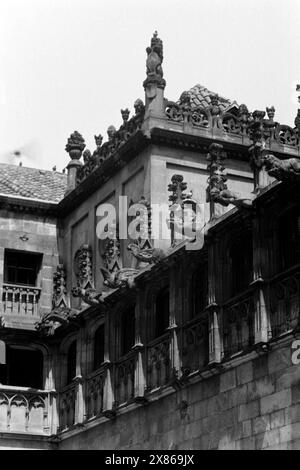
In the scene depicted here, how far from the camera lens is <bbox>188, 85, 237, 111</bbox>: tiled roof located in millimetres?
38312

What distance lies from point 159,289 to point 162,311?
531 mm

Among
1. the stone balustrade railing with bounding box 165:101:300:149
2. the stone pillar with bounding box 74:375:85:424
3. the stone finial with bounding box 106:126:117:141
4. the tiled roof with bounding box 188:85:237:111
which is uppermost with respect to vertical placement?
the tiled roof with bounding box 188:85:237:111

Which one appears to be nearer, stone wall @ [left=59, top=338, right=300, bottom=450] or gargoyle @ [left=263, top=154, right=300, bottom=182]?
gargoyle @ [left=263, top=154, right=300, bottom=182]

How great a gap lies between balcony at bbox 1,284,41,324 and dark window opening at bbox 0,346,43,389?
0.99 meters

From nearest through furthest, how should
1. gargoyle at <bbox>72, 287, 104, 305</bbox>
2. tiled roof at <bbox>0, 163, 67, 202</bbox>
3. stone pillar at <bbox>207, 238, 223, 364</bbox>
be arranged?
stone pillar at <bbox>207, 238, 223, 364</bbox> → gargoyle at <bbox>72, 287, 104, 305</bbox> → tiled roof at <bbox>0, 163, 67, 202</bbox>

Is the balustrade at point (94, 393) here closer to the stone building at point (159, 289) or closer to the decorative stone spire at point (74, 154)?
the stone building at point (159, 289)

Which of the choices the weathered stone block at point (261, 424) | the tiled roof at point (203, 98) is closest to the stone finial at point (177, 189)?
the weathered stone block at point (261, 424)

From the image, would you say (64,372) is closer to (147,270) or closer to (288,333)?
(147,270)

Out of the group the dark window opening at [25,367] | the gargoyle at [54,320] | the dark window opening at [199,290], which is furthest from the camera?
the dark window opening at [25,367]

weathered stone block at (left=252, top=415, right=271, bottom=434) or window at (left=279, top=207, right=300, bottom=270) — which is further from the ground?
window at (left=279, top=207, right=300, bottom=270)

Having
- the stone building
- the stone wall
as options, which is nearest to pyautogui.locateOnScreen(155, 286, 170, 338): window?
the stone building

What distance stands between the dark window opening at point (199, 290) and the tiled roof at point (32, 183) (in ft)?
36.7

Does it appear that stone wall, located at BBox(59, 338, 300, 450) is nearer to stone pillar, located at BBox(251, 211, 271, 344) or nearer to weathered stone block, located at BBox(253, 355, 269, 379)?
weathered stone block, located at BBox(253, 355, 269, 379)

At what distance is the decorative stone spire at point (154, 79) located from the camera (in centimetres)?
A: 3409
